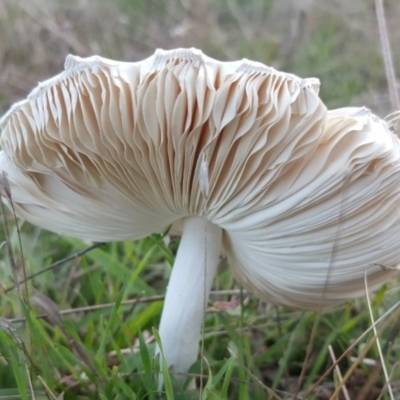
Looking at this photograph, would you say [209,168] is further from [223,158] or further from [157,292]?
[157,292]

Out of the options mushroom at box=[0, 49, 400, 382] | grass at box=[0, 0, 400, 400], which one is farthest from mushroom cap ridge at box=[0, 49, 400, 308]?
grass at box=[0, 0, 400, 400]

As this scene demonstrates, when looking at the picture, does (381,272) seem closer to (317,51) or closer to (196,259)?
(196,259)

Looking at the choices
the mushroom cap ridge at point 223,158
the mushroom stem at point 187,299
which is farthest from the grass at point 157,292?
the mushroom cap ridge at point 223,158

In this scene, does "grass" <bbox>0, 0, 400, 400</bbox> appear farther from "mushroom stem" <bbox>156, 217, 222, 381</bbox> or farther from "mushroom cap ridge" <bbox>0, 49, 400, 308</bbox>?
"mushroom cap ridge" <bbox>0, 49, 400, 308</bbox>

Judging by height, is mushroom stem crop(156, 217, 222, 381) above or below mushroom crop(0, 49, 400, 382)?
below

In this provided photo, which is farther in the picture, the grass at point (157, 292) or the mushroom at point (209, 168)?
the grass at point (157, 292)

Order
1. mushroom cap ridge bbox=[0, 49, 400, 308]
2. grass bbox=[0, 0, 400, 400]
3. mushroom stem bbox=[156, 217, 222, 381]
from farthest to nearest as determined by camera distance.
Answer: mushroom stem bbox=[156, 217, 222, 381] < grass bbox=[0, 0, 400, 400] < mushroom cap ridge bbox=[0, 49, 400, 308]

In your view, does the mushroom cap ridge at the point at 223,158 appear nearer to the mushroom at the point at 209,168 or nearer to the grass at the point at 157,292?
the mushroom at the point at 209,168
